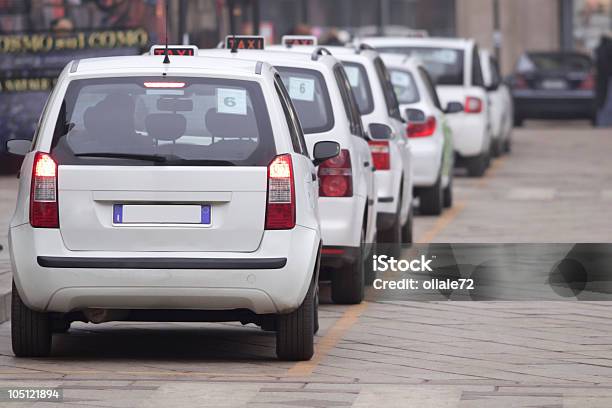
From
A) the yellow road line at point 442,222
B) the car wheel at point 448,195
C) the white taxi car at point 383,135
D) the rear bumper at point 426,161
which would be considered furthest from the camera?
the car wheel at point 448,195

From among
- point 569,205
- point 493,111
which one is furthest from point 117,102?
point 493,111

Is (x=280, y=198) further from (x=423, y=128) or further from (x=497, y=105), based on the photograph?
(x=497, y=105)

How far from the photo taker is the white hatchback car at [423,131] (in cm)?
1812

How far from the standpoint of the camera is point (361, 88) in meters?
14.0

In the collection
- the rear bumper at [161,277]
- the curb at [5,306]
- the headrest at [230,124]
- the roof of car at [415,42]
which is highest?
the headrest at [230,124]

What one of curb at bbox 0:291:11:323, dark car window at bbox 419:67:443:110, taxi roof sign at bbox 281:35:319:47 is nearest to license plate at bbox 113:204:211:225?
curb at bbox 0:291:11:323

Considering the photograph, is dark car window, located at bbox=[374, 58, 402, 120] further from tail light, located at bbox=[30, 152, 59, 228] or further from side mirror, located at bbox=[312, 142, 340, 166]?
tail light, located at bbox=[30, 152, 59, 228]

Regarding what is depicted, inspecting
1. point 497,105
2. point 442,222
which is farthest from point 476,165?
point 442,222

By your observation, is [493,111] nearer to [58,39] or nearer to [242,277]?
[58,39]

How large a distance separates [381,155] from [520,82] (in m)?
23.7

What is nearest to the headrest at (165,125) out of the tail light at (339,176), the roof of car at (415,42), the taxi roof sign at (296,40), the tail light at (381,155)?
the tail light at (339,176)

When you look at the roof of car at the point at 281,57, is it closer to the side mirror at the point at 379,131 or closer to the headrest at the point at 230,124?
the side mirror at the point at 379,131

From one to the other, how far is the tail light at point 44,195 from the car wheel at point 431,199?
9743 millimetres

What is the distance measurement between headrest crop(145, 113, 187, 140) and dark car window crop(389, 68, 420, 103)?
9.16 metres
